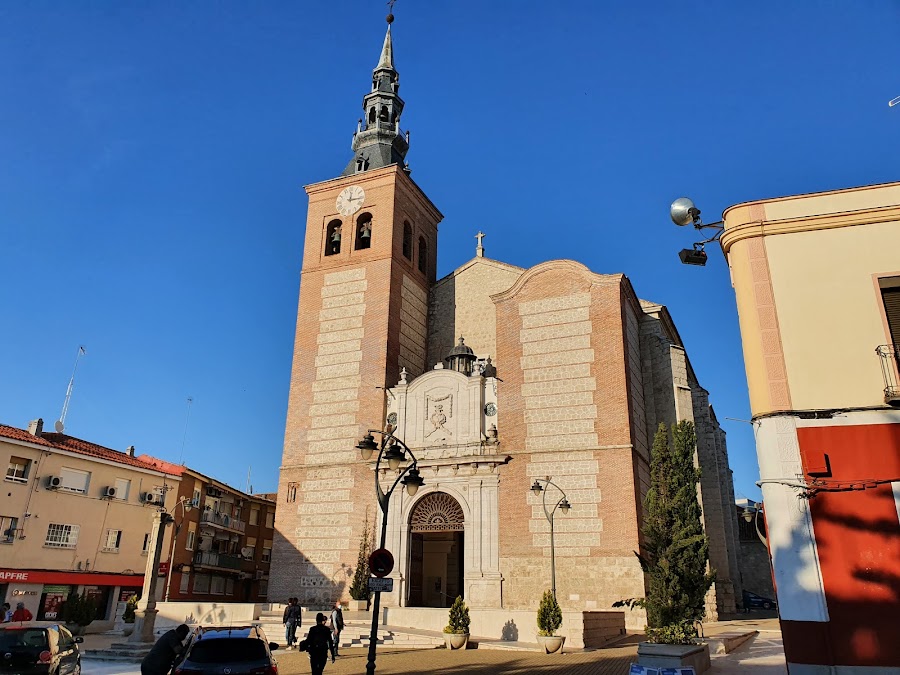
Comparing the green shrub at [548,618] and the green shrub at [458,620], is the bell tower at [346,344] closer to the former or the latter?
the green shrub at [458,620]

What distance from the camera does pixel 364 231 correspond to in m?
33.3

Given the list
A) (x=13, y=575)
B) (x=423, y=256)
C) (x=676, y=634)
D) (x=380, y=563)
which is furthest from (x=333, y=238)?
(x=380, y=563)

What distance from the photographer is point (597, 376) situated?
87.1ft

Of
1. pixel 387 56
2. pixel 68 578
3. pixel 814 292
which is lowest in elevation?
pixel 68 578

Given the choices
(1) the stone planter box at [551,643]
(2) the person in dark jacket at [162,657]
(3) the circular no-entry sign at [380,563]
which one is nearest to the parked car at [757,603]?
(1) the stone planter box at [551,643]

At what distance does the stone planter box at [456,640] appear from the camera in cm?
1870

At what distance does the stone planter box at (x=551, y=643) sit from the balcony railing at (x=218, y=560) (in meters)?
22.1

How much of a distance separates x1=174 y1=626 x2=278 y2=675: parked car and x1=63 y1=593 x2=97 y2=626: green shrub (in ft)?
55.7

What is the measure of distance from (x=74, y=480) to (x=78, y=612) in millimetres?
7379

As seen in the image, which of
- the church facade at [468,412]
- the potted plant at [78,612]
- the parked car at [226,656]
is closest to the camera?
the parked car at [226,656]

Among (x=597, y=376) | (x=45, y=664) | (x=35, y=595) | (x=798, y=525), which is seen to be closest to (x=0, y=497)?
(x=35, y=595)

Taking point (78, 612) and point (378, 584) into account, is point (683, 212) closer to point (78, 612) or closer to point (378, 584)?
point (378, 584)

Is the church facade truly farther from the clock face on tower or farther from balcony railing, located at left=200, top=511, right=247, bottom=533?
balcony railing, located at left=200, top=511, right=247, bottom=533

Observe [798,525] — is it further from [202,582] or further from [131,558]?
[202,582]
